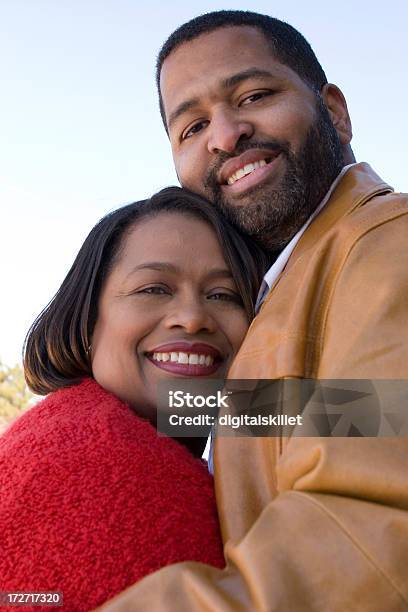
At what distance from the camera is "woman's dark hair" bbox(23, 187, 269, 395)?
1962 mm

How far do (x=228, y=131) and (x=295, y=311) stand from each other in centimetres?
93

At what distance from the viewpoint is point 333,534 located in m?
1.01

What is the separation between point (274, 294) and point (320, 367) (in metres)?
0.33

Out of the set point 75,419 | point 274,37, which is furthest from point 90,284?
point 274,37

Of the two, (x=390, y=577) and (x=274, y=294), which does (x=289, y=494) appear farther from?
(x=274, y=294)

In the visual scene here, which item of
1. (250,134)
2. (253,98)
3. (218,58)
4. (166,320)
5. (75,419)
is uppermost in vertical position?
(218,58)

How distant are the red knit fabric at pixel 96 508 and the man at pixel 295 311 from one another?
9cm

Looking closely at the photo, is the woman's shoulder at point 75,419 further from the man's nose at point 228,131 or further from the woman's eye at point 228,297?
the man's nose at point 228,131

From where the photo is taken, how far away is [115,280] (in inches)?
78.1

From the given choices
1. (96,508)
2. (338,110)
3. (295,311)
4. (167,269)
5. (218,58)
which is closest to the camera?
(96,508)

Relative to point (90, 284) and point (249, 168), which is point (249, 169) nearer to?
point (249, 168)

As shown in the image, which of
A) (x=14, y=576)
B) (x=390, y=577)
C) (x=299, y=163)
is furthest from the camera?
(x=299, y=163)

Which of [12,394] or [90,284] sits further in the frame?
[12,394]

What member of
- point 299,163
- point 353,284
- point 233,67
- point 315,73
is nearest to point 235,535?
point 353,284
